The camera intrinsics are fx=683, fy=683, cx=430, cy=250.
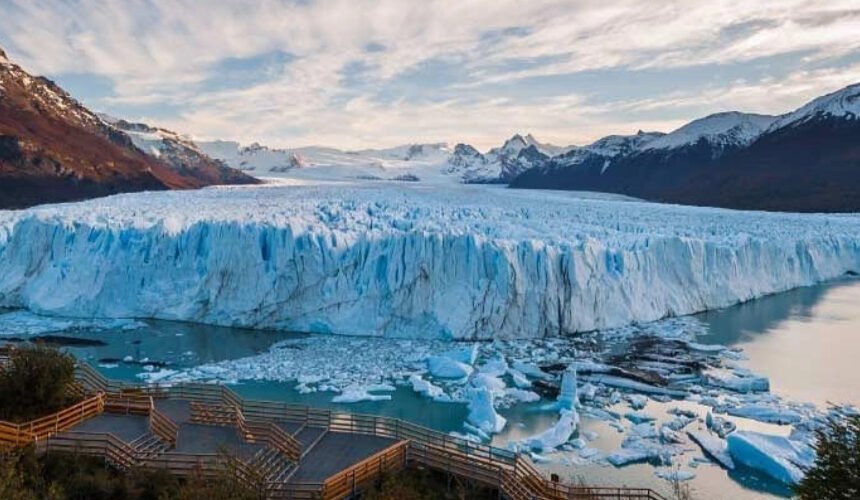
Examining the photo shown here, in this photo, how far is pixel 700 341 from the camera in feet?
58.6

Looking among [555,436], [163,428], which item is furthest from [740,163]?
[163,428]

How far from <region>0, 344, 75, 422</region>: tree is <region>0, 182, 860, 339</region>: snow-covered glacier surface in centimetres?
932

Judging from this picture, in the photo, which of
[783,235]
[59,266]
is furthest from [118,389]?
[783,235]

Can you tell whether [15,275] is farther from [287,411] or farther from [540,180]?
[540,180]

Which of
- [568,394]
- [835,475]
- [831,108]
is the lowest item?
[568,394]

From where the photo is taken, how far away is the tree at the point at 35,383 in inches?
385

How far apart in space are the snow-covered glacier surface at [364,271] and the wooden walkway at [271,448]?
855 centimetres

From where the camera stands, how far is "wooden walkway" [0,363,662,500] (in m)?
7.96

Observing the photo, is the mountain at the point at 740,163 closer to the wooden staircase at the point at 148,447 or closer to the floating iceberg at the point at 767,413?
the floating iceberg at the point at 767,413

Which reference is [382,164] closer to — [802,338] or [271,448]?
[802,338]

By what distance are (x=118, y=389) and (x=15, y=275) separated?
13634mm

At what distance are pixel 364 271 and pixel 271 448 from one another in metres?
10.8

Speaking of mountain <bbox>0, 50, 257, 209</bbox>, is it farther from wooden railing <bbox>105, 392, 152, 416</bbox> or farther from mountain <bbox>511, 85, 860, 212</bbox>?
mountain <bbox>511, 85, 860, 212</bbox>

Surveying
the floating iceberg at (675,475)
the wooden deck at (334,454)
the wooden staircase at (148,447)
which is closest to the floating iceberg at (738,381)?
the floating iceberg at (675,475)
